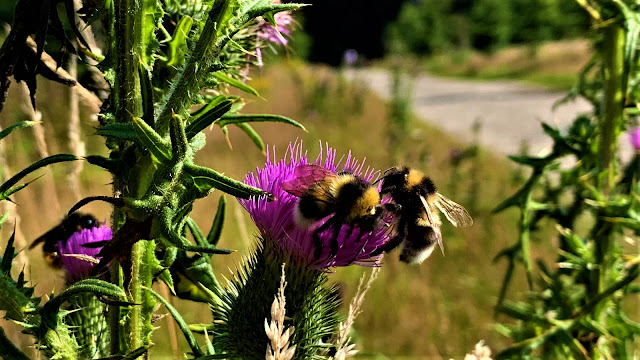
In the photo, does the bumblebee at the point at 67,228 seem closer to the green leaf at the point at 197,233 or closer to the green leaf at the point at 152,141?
the green leaf at the point at 197,233

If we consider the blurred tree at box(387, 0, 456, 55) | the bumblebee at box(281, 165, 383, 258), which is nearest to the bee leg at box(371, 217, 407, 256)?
the bumblebee at box(281, 165, 383, 258)

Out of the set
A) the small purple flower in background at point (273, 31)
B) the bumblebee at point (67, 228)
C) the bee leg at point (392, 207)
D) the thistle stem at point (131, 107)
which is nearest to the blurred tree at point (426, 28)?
the small purple flower in background at point (273, 31)

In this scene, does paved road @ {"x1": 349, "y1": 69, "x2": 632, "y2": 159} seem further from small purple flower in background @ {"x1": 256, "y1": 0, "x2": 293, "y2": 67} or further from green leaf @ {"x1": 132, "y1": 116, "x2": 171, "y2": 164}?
green leaf @ {"x1": 132, "y1": 116, "x2": 171, "y2": 164}

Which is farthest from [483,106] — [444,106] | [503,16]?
[503,16]

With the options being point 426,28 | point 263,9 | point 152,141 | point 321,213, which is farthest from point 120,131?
point 426,28

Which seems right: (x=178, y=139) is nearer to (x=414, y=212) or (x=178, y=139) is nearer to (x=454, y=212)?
(x=414, y=212)

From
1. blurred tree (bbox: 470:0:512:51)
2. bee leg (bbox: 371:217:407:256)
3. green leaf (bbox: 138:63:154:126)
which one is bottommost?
bee leg (bbox: 371:217:407:256)
